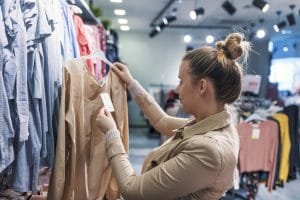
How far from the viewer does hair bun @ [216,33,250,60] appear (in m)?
1.50

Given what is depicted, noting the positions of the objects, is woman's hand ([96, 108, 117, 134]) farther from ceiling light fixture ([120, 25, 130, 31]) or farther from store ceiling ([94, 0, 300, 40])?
ceiling light fixture ([120, 25, 130, 31])

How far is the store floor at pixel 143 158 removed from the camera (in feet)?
16.8

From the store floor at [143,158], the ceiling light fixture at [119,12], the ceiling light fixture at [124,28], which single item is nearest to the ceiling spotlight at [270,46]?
the ceiling light fixture at [124,28]

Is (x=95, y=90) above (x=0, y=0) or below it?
below

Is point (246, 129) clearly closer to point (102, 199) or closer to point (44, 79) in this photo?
point (102, 199)

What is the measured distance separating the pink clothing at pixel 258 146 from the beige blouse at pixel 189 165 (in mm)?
2721

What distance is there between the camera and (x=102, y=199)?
1961 millimetres

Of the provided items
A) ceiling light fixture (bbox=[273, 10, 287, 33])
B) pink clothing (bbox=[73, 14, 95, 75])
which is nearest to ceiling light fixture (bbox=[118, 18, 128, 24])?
ceiling light fixture (bbox=[273, 10, 287, 33])

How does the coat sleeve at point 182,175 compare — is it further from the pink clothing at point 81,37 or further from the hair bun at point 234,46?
the pink clothing at point 81,37

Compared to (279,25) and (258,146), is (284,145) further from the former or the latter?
(279,25)

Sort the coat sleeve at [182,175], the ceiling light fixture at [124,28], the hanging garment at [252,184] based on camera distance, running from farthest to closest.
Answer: the ceiling light fixture at [124,28] < the hanging garment at [252,184] < the coat sleeve at [182,175]

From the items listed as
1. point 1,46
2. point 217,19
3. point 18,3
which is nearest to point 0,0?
point 18,3

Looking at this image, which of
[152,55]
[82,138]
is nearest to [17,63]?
[82,138]

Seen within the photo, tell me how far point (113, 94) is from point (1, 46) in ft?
2.45
